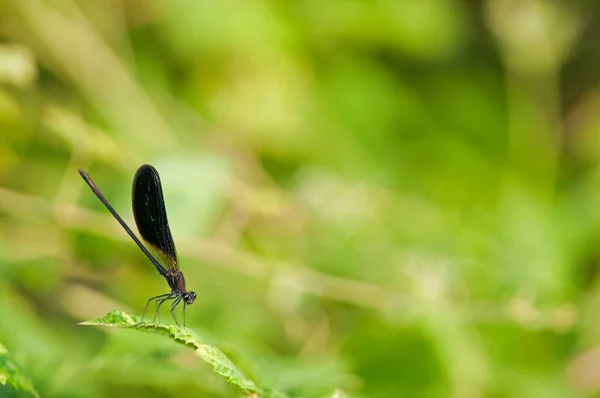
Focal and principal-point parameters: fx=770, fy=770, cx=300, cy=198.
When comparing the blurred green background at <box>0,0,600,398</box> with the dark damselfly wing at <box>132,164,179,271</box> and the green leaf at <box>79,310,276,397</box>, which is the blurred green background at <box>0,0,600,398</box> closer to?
the green leaf at <box>79,310,276,397</box>

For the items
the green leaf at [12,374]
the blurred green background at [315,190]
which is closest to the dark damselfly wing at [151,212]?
the blurred green background at [315,190]

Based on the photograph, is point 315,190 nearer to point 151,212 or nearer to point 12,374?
point 151,212

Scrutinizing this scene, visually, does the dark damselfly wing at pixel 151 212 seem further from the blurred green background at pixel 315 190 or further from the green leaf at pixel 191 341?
the green leaf at pixel 191 341

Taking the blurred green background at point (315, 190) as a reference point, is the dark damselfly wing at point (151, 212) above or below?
below

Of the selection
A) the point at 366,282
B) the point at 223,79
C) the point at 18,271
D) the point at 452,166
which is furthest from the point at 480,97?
the point at 18,271

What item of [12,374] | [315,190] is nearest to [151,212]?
[12,374]
